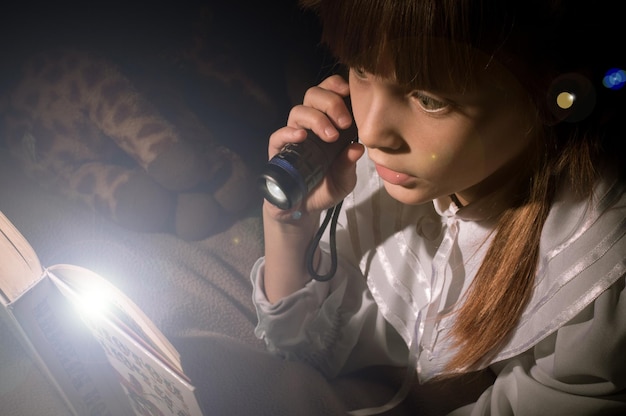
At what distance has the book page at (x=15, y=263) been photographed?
0.49 metres

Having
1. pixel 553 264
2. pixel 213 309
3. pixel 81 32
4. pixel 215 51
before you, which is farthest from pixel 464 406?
pixel 81 32

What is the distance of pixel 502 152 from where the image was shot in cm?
50

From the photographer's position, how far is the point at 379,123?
0.49 meters

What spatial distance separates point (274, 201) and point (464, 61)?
30cm

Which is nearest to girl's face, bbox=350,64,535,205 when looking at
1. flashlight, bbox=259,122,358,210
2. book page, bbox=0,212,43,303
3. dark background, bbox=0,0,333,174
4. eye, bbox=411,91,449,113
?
eye, bbox=411,91,449,113

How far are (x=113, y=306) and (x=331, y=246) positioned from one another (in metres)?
0.38

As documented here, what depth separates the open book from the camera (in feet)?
1.56

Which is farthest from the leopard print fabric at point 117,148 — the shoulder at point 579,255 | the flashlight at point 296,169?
the shoulder at point 579,255

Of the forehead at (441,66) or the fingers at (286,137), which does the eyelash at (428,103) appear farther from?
the fingers at (286,137)

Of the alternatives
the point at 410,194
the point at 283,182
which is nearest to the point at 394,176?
the point at 410,194

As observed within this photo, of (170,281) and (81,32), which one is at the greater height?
(81,32)

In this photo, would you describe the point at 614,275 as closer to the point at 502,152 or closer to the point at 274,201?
the point at 502,152

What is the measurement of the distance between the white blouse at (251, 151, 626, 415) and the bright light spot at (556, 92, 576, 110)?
132mm

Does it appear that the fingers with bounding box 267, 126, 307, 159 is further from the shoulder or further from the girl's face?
the shoulder
